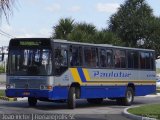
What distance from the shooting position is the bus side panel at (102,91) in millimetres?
23491

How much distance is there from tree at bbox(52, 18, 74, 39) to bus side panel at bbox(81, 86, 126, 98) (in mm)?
19841

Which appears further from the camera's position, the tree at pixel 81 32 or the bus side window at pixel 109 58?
the tree at pixel 81 32

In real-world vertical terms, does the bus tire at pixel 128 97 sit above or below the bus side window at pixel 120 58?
below

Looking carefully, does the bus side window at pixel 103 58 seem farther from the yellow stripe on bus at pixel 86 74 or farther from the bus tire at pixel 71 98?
the bus tire at pixel 71 98

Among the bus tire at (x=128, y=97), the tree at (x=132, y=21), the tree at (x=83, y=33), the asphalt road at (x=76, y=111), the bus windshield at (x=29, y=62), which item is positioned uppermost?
the tree at (x=132, y=21)

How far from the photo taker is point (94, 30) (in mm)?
47250

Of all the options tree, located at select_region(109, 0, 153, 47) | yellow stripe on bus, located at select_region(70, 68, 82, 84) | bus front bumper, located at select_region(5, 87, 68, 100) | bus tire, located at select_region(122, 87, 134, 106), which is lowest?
bus tire, located at select_region(122, 87, 134, 106)

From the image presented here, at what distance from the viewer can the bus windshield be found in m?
21.6

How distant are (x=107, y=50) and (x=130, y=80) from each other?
264 centimetres

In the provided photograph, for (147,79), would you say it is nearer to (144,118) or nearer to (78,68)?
(78,68)

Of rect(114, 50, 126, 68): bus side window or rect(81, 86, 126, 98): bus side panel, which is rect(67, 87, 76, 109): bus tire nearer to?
rect(81, 86, 126, 98): bus side panel

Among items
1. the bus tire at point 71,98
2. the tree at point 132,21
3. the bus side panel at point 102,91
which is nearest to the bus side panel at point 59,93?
the bus tire at point 71,98

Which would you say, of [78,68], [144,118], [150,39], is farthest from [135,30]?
[144,118]

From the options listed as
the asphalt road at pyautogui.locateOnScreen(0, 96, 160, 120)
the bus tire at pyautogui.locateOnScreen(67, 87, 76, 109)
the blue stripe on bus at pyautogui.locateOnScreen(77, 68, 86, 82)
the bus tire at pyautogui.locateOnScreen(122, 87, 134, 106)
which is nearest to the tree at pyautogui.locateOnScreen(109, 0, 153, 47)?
the bus tire at pyautogui.locateOnScreen(122, 87, 134, 106)
